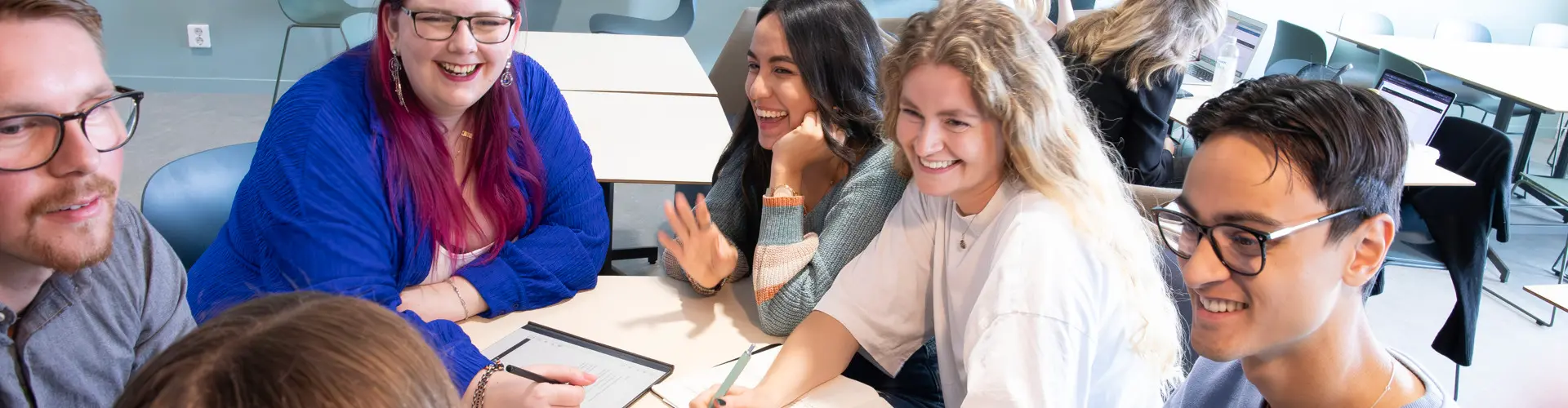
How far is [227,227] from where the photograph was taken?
5.30 feet

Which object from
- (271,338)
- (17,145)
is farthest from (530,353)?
(271,338)

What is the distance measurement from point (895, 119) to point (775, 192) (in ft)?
1.04

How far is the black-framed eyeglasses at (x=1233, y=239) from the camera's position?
1.03 m

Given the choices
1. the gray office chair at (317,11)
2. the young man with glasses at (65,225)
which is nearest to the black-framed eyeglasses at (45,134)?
the young man with glasses at (65,225)

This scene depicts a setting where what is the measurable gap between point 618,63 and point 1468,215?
2714mm

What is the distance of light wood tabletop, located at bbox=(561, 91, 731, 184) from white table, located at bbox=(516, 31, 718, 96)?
0.35 ft

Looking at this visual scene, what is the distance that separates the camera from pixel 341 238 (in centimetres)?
143

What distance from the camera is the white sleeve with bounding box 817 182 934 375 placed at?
156cm

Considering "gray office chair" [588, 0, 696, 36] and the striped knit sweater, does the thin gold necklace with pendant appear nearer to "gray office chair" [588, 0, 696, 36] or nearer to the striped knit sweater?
the striped knit sweater

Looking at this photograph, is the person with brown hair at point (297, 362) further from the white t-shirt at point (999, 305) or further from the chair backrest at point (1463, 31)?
the chair backrest at point (1463, 31)

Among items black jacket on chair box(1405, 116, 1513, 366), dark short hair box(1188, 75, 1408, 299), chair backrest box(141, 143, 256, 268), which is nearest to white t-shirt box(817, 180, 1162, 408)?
dark short hair box(1188, 75, 1408, 299)

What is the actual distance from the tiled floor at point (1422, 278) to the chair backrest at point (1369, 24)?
3.50 ft

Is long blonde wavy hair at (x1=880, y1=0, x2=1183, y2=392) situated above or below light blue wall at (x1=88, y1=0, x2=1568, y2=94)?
above

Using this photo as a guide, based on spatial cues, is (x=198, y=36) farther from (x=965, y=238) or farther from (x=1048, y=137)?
(x=1048, y=137)
